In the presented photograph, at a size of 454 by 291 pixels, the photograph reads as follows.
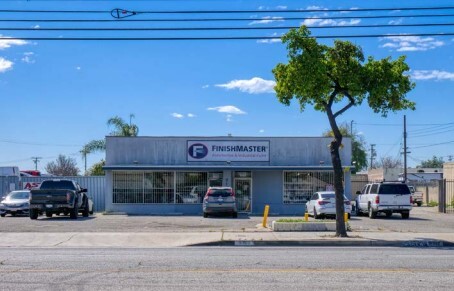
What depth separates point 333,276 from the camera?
34.0ft

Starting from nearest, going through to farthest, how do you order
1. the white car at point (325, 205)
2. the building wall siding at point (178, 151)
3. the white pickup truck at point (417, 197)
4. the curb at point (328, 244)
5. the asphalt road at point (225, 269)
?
Answer: 1. the asphalt road at point (225, 269)
2. the curb at point (328, 244)
3. the white car at point (325, 205)
4. the building wall siding at point (178, 151)
5. the white pickup truck at point (417, 197)

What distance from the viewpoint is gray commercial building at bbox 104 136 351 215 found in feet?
119

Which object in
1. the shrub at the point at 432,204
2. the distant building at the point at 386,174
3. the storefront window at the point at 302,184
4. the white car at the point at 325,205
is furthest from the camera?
the distant building at the point at 386,174

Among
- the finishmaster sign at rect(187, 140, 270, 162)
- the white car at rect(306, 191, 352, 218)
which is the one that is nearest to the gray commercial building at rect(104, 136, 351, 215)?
the finishmaster sign at rect(187, 140, 270, 162)

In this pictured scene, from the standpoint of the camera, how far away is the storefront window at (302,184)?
36.6 m

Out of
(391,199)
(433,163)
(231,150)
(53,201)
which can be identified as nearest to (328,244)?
(391,199)

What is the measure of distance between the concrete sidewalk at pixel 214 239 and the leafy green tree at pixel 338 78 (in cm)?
130

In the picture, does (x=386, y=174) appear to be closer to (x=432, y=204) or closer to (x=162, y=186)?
(x=432, y=204)

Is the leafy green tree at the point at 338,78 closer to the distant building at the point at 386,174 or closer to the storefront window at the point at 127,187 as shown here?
the storefront window at the point at 127,187

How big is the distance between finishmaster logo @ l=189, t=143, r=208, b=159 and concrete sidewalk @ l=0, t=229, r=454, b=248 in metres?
16.7

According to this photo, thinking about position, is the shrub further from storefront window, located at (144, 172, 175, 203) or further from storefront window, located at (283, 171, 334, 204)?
storefront window, located at (144, 172, 175, 203)

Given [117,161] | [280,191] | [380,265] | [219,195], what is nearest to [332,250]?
[380,265]

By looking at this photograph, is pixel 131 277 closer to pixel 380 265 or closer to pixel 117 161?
pixel 380 265

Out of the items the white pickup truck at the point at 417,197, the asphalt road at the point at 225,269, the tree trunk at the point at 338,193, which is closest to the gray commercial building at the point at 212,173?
the tree trunk at the point at 338,193
